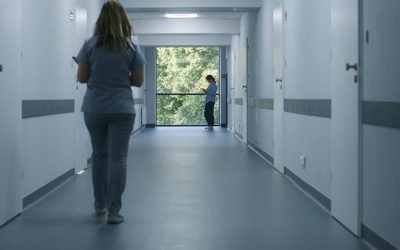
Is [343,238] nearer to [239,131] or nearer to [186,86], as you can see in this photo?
[239,131]

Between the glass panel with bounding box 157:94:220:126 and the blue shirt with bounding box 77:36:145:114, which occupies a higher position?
the blue shirt with bounding box 77:36:145:114

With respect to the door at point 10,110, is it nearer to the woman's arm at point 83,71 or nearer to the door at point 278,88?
the woman's arm at point 83,71

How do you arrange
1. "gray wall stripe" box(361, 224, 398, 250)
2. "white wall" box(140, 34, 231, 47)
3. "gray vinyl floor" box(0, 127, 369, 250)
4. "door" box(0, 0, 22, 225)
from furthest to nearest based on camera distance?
"white wall" box(140, 34, 231, 47)
"door" box(0, 0, 22, 225)
"gray vinyl floor" box(0, 127, 369, 250)
"gray wall stripe" box(361, 224, 398, 250)

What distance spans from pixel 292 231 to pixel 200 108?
53.4 ft

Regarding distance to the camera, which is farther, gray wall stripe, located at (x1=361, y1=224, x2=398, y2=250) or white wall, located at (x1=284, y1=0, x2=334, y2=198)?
white wall, located at (x1=284, y1=0, x2=334, y2=198)

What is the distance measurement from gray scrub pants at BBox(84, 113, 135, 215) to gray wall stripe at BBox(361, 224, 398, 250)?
1.56 metres

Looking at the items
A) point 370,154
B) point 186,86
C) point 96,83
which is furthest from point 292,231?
point 186,86

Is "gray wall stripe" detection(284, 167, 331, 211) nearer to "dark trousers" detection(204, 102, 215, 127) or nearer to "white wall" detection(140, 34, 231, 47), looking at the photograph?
"white wall" detection(140, 34, 231, 47)

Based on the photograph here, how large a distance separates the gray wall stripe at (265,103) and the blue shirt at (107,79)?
4.09 metres

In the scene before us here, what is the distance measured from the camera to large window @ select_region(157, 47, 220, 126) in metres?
19.4

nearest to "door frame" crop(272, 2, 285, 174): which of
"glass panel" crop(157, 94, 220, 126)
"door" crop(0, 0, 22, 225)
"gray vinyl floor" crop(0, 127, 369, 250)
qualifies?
"gray vinyl floor" crop(0, 127, 369, 250)

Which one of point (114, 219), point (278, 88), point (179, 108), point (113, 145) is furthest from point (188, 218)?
point (179, 108)

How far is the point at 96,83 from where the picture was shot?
13.0 feet

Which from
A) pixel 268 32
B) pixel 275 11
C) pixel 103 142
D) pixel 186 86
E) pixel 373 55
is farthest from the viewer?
pixel 186 86
